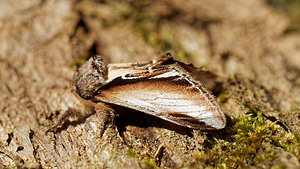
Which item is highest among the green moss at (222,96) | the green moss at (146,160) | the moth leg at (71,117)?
the green moss at (222,96)

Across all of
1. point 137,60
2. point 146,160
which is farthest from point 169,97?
point 137,60

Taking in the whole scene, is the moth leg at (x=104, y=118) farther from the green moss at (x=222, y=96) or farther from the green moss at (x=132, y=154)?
the green moss at (x=222, y=96)

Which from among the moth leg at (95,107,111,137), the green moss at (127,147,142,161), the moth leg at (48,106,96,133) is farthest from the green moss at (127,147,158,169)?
the moth leg at (48,106,96,133)

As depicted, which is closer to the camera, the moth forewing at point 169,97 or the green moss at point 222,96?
the moth forewing at point 169,97

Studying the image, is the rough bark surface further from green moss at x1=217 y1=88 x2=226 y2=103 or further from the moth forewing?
the moth forewing

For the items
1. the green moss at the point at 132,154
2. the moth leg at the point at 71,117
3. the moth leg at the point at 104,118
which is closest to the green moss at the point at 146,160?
the green moss at the point at 132,154

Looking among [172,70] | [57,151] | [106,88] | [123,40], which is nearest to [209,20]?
[123,40]

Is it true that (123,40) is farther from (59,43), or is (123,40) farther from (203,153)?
(203,153)
